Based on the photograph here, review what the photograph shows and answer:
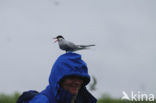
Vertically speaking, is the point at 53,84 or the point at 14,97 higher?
the point at 53,84

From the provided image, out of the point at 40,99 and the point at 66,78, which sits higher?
the point at 66,78

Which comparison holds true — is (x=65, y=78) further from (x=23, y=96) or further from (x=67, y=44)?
(x=67, y=44)

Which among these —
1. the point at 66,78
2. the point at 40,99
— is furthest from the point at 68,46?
the point at 40,99

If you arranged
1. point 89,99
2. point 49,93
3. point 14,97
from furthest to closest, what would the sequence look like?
point 14,97, point 89,99, point 49,93

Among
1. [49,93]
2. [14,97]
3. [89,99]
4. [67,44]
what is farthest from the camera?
[14,97]

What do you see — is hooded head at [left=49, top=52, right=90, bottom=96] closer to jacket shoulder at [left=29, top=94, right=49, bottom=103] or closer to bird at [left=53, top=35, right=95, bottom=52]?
jacket shoulder at [left=29, top=94, right=49, bottom=103]

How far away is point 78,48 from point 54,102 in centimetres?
212

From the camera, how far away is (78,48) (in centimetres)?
701

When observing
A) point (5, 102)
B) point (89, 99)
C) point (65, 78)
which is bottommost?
point (5, 102)

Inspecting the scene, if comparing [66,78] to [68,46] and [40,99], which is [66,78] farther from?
[68,46]

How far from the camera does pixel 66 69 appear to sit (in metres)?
5.04

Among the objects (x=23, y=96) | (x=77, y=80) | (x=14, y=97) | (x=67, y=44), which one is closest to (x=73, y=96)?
(x=77, y=80)

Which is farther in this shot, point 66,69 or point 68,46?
point 68,46

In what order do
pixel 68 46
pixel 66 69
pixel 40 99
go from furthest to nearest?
pixel 68 46
pixel 66 69
pixel 40 99
